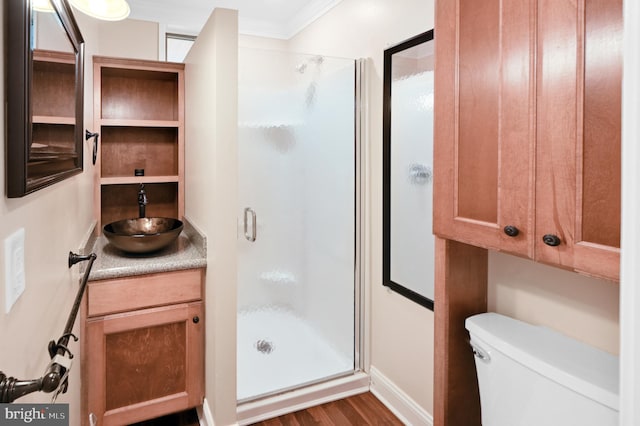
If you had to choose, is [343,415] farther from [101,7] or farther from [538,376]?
[101,7]

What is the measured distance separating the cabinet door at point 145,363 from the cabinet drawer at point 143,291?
0.13ft

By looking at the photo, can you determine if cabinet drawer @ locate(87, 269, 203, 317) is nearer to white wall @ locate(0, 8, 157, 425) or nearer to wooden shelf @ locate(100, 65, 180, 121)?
white wall @ locate(0, 8, 157, 425)

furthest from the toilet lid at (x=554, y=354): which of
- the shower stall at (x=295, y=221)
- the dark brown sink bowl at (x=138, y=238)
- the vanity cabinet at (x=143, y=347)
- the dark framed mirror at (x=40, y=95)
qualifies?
the dark brown sink bowl at (x=138, y=238)

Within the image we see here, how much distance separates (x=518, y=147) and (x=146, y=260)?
182 cm

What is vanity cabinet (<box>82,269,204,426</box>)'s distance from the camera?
1.96m

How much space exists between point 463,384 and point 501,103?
99cm

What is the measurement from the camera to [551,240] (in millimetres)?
1003

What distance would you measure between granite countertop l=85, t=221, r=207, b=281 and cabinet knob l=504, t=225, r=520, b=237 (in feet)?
4.96

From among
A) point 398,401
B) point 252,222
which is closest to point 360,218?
point 252,222

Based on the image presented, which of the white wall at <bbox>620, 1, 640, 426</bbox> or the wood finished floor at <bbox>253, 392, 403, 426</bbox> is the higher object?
the white wall at <bbox>620, 1, 640, 426</bbox>

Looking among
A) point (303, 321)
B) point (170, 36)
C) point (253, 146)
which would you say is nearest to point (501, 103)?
point (253, 146)

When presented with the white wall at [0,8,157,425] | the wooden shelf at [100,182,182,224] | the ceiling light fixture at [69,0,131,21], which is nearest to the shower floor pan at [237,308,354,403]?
the white wall at [0,8,157,425]

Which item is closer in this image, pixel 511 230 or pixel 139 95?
pixel 511 230

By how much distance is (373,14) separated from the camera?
2.33 m
